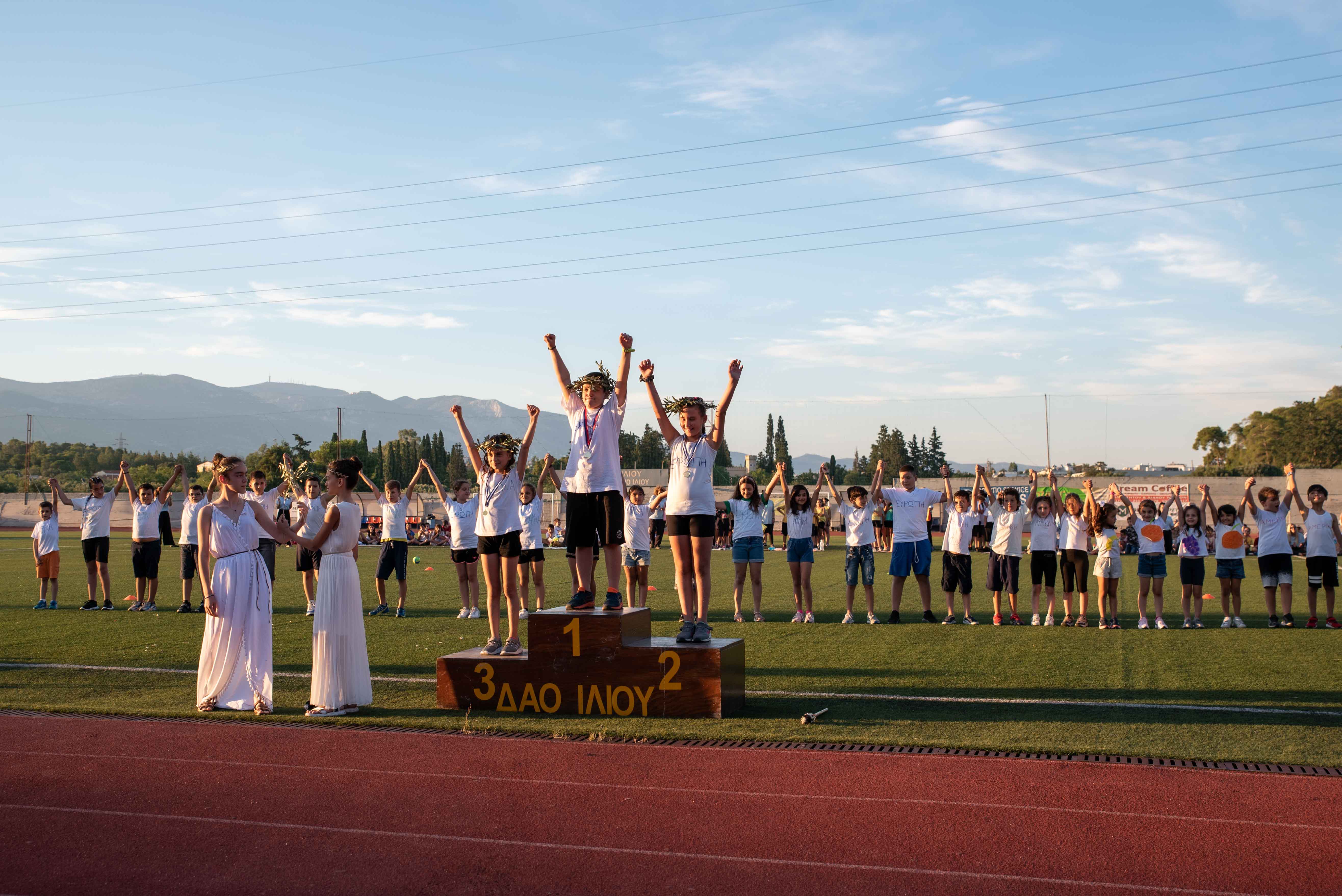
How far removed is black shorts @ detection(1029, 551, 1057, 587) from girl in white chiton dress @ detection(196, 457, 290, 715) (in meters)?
10.4

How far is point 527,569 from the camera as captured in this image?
1502 cm

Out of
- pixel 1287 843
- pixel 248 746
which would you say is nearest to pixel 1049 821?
pixel 1287 843

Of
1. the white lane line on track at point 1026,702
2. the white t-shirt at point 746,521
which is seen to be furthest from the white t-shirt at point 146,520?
the white t-shirt at point 746,521

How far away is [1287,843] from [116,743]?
778cm

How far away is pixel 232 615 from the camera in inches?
341

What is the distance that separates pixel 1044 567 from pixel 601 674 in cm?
851

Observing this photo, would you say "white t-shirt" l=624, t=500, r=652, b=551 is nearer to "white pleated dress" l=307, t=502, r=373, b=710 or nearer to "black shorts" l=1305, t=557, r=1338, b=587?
"white pleated dress" l=307, t=502, r=373, b=710

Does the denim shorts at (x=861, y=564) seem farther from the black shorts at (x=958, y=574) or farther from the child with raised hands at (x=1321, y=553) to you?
the child with raised hands at (x=1321, y=553)

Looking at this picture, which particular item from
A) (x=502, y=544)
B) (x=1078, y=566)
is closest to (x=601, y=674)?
(x=502, y=544)

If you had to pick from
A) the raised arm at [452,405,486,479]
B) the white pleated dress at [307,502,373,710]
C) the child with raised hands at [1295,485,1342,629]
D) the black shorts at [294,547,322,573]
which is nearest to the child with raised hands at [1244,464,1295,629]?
the child with raised hands at [1295,485,1342,629]

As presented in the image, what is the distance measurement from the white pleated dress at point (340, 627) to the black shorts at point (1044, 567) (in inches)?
382

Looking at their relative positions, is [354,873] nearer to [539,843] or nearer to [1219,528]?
[539,843]

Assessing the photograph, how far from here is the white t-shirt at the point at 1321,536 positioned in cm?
1394

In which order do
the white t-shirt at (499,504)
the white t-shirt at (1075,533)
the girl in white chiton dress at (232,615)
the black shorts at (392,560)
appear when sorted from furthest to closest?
the black shorts at (392,560), the white t-shirt at (1075,533), the white t-shirt at (499,504), the girl in white chiton dress at (232,615)
